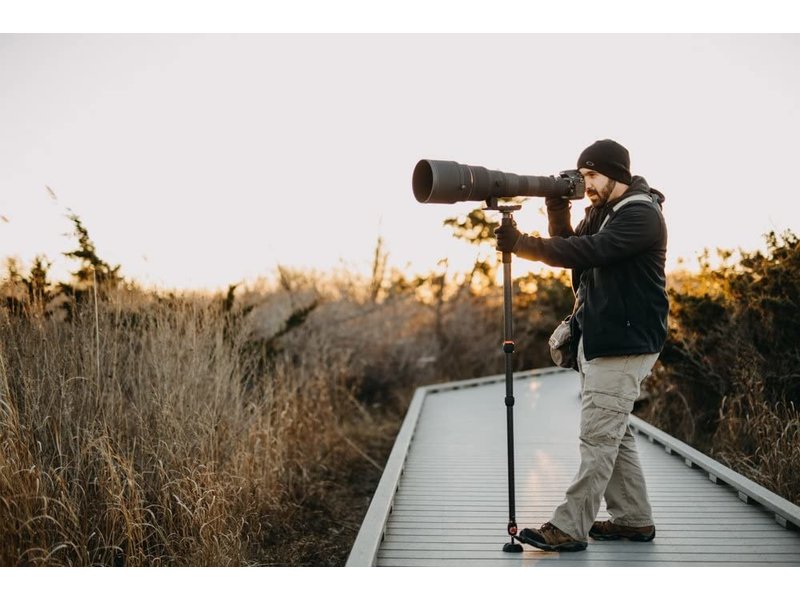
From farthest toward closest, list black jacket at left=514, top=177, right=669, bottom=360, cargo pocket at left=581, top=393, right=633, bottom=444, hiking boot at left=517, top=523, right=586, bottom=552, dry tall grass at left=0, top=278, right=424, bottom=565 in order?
dry tall grass at left=0, top=278, right=424, bottom=565 < hiking boot at left=517, top=523, right=586, bottom=552 < cargo pocket at left=581, top=393, right=633, bottom=444 < black jacket at left=514, top=177, right=669, bottom=360

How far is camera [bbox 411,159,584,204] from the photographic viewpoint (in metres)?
2.41

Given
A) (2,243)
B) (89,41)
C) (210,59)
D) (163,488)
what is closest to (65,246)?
(2,243)

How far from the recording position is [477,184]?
2.47m

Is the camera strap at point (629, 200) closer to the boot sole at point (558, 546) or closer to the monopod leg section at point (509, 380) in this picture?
the monopod leg section at point (509, 380)

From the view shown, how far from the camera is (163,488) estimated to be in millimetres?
3131

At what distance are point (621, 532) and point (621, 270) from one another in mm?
1045

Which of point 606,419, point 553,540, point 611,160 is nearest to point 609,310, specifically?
point 606,419

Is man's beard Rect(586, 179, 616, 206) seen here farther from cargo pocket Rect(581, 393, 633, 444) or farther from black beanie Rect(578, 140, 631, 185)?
cargo pocket Rect(581, 393, 633, 444)

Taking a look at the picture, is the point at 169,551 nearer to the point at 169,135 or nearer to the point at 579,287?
the point at 579,287

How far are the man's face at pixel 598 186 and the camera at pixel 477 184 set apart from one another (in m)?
0.06

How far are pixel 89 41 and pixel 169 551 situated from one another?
3.24m

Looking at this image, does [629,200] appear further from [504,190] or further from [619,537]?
[619,537]

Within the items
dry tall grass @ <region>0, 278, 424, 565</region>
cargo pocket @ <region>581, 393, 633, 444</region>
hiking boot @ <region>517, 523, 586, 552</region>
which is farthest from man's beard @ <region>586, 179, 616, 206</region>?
dry tall grass @ <region>0, 278, 424, 565</region>

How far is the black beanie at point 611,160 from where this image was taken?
8.20 ft
